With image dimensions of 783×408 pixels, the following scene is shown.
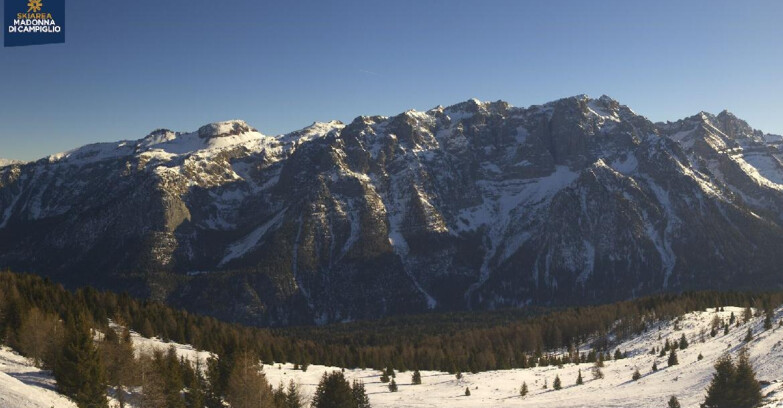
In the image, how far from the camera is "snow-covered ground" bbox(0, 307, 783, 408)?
6034cm

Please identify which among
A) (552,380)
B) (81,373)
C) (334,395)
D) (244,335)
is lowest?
(552,380)

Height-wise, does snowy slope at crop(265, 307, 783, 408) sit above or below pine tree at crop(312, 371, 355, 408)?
below

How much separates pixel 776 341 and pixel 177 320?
112081 mm

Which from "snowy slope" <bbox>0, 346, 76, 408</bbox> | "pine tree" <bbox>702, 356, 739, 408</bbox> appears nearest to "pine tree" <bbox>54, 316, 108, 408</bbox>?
"snowy slope" <bbox>0, 346, 76, 408</bbox>

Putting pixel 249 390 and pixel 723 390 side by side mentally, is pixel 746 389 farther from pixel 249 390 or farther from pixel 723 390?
pixel 249 390

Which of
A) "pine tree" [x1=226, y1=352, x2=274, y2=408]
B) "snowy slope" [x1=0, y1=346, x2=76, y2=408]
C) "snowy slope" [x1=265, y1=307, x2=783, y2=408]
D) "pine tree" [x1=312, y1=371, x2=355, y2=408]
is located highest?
"snowy slope" [x1=0, y1=346, x2=76, y2=408]

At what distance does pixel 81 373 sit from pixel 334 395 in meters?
26.8

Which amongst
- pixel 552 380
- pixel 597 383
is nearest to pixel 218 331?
pixel 552 380

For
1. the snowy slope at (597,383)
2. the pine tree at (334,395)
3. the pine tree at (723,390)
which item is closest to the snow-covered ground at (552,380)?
the snowy slope at (597,383)

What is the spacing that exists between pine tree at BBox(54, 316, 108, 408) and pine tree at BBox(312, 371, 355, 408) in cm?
2272

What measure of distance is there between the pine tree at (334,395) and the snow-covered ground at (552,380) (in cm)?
1404

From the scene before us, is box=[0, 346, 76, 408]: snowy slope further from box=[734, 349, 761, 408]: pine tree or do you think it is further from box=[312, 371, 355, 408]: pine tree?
box=[734, 349, 761, 408]: pine tree

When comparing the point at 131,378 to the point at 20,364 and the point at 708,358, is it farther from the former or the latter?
the point at 708,358

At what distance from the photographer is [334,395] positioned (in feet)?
227
